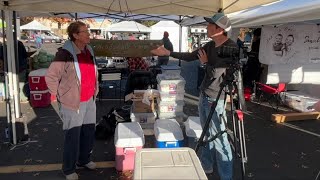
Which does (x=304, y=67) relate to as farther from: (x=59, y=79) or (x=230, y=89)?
(x=59, y=79)

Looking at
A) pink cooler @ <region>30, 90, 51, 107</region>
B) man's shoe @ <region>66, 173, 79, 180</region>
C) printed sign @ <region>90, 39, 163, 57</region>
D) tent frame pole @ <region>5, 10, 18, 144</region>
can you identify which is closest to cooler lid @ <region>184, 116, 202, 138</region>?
printed sign @ <region>90, 39, 163, 57</region>

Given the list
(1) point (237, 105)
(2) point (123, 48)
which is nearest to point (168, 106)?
(2) point (123, 48)

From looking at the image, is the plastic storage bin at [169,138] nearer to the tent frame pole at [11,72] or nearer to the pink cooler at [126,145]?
the pink cooler at [126,145]

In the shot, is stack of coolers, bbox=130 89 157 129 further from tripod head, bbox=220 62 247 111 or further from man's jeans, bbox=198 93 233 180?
tripod head, bbox=220 62 247 111

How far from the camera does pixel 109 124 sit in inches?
213

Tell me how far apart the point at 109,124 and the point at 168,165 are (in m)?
3.78

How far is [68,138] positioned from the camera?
11.6 ft

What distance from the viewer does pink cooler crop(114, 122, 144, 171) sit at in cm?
383

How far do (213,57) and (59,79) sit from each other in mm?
1711

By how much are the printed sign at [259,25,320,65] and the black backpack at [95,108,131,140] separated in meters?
3.43

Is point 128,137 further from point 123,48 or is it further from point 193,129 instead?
point 123,48

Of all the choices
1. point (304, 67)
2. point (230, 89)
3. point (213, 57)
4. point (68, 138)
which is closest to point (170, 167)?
point (230, 89)

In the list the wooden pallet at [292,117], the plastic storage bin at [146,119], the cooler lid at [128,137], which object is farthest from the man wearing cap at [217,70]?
the wooden pallet at [292,117]

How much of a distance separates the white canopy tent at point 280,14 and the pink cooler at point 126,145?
2.60 metres
